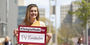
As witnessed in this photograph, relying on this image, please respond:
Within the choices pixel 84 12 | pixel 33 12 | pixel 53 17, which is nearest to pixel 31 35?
pixel 33 12

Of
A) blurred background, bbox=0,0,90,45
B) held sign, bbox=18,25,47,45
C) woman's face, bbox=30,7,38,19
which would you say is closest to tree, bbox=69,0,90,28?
blurred background, bbox=0,0,90,45

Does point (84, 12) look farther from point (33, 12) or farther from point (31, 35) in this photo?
point (31, 35)

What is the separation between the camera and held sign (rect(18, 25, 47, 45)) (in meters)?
2.79

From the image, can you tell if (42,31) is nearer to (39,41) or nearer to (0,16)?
(39,41)

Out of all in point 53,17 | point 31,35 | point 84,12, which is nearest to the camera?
point 31,35

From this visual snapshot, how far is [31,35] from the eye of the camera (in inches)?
111

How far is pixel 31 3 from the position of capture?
302 centimetres

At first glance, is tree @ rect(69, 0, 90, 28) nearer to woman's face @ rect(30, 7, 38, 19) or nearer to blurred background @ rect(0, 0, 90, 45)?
blurred background @ rect(0, 0, 90, 45)

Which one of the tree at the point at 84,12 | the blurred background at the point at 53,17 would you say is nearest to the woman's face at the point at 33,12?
the blurred background at the point at 53,17

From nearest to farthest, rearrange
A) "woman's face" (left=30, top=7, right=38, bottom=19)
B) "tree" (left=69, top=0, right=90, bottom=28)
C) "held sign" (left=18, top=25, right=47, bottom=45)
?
"held sign" (left=18, top=25, right=47, bottom=45) → "woman's face" (left=30, top=7, right=38, bottom=19) → "tree" (left=69, top=0, right=90, bottom=28)

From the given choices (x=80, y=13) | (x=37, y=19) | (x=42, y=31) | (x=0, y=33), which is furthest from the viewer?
(x=0, y=33)

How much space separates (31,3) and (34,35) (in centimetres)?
38

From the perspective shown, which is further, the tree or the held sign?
the tree

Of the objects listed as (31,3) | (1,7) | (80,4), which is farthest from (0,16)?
(31,3)
